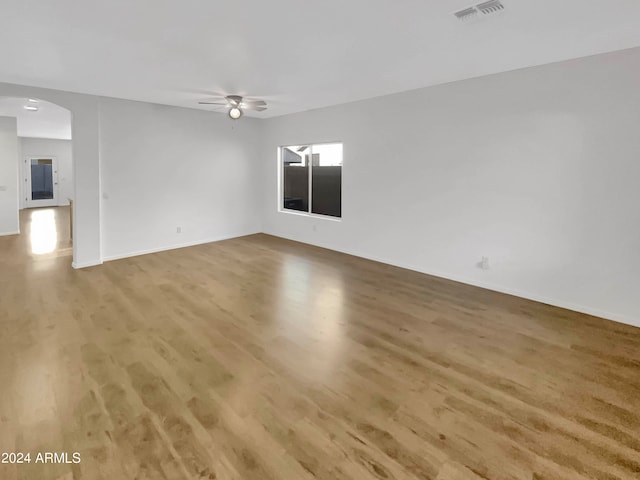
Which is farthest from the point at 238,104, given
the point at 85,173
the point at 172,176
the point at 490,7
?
the point at 490,7

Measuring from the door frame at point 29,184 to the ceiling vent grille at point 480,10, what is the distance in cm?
1427

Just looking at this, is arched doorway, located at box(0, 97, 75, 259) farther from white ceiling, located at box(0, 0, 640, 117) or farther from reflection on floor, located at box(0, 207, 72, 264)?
white ceiling, located at box(0, 0, 640, 117)

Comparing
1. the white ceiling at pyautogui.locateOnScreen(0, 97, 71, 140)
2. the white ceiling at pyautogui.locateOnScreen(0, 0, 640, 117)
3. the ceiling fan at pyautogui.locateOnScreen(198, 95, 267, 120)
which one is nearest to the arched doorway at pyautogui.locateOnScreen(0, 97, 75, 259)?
the white ceiling at pyautogui.locateOnScreen(0, 97, 71, 140)

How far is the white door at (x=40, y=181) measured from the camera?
11773 mm

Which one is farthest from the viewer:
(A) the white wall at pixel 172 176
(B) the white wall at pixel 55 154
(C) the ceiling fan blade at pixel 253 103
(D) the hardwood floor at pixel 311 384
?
(B) the white wall at pixel 55 154

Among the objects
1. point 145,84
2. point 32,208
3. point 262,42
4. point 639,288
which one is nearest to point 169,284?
point 145,84

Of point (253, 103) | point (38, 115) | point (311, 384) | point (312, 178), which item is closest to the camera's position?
point (311, 384)

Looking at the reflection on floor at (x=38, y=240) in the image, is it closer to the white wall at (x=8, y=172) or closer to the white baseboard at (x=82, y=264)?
the white wall at (x=8, y=172)

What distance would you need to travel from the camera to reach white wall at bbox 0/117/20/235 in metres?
7.03

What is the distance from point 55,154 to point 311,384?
46.3 feet

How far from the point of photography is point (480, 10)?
8.22 feet

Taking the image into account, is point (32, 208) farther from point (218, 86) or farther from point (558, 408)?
point (558, 408)

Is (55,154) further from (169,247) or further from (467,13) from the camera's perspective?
(467,13)

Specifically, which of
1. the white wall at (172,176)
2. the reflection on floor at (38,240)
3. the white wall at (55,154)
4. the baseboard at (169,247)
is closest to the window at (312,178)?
the white wall at (172,176)
